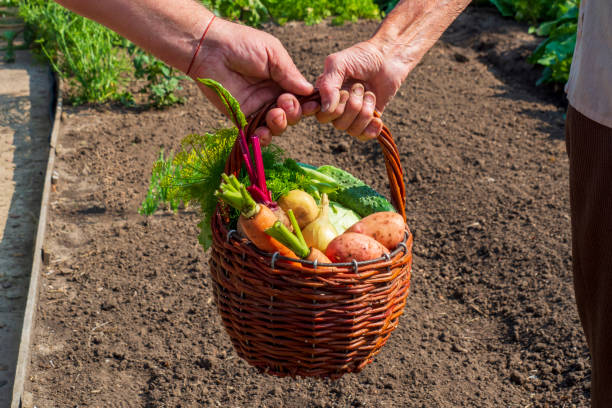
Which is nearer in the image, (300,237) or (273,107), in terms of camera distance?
(300,237)

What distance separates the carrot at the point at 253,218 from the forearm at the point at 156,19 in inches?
22.0

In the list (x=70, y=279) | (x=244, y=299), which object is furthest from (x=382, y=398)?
(x=70, y=279)

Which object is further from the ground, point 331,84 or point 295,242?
point 331,84

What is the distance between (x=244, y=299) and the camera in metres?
1.74

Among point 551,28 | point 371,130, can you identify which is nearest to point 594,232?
point 371,130

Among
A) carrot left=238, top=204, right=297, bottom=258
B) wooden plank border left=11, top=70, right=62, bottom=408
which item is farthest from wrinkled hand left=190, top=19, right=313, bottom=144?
wooden plank border left=11, top=70, right=62, bottom=408

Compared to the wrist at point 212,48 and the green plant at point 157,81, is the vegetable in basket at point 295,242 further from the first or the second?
the green plant at point 157,81

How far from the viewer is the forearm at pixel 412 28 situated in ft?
7.14

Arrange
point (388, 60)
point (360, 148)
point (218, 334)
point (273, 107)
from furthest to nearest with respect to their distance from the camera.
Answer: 1. point (360, 148)
2. point (218, 334)
3. point (388, 60)
4. point (273, 107)

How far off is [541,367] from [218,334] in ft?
4.79

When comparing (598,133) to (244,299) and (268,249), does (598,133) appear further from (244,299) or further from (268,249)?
(244,299)

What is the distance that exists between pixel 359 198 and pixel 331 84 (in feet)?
1.35

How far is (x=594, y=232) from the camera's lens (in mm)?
1692

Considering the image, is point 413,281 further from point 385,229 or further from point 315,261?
point 315,261
